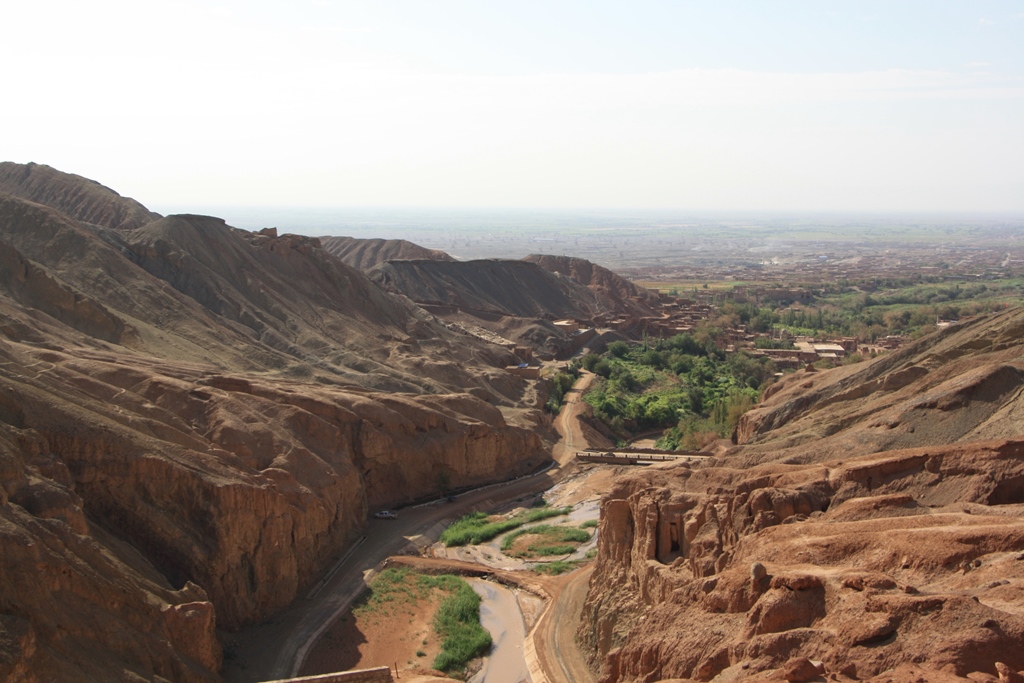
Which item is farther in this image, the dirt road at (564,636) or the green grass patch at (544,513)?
the green grass patch at (544,513)

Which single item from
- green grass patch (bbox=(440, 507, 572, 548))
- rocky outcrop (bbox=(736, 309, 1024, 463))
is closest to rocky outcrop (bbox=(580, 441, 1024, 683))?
rocky outcrop (bbox=(736, 309, 1024, 463))

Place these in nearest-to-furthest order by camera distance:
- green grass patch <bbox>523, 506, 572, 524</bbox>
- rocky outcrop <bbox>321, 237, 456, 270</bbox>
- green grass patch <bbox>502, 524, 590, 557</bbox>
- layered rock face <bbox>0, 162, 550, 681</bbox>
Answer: layered rock face <bbox>0, 162, 550, 681</bbox>
green grass patch <bbox>502, 524, 590, 557</bbox>
green grass patch <bbox>523, 506, 572, 524</bbox>
rocky outcrop <bbox>321, 237, 456, 270</bbox>

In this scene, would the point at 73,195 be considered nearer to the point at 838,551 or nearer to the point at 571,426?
the point at 571,426

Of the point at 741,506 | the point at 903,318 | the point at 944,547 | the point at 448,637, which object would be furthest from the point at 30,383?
the point at 903,318

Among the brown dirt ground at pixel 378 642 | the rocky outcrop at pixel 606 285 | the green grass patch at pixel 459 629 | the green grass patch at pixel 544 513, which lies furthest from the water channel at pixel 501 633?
the rocky outcrop at pixel 606 285

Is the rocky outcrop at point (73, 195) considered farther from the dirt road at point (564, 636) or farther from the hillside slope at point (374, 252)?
the hillside slope at point (374, 252)

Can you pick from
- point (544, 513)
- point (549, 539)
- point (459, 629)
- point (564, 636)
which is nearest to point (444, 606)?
point (459, 629)

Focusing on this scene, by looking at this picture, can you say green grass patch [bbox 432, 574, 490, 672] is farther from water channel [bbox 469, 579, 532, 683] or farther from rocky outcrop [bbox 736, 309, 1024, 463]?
rocky outcrop [bbox 736, 309, 1024, 463]
